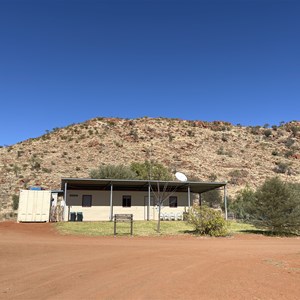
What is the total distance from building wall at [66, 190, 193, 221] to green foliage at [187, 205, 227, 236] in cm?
1233

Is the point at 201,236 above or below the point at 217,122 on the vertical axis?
below

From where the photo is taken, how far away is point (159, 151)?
2189 inches

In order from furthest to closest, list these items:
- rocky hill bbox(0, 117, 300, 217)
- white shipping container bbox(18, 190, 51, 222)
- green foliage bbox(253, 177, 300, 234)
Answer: rocky hill bbox(0, 117, 300, 217) < white shipping container bbox(18, 190, 51, 222) < green foliage bbox(253, 177, 300, 234)

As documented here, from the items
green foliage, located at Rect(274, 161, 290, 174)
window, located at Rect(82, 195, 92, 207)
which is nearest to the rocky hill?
green foliage, located at Rect(274, 161, 290, 174)

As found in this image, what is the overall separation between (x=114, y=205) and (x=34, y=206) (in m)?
7.45

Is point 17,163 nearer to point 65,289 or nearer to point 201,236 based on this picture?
point 201,236

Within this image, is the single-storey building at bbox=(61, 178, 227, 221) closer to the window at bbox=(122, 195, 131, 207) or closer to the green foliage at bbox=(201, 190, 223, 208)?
the window at bbox=(122, 195, 131, 207)

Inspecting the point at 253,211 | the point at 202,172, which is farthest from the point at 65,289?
the point at 202,172

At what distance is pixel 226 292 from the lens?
591cm

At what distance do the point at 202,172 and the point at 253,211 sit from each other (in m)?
28.9

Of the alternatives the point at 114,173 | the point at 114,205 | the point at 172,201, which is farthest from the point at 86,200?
the point at 172,201

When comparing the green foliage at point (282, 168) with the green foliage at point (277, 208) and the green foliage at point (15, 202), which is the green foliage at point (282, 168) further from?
the green foliage at point (15, 202)

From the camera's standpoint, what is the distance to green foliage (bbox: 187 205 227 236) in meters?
18.0

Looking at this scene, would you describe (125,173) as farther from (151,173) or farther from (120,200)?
(120,200)
